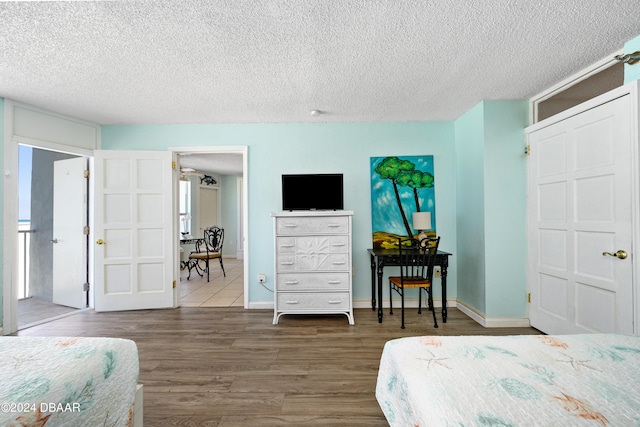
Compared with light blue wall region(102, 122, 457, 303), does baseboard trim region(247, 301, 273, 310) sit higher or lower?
lower

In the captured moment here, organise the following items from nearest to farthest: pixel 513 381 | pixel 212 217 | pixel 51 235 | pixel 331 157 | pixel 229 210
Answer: pixel 513 381 → pixel 331 157 → pixel 51 235 → pixel 212 217 → pixel 229 210

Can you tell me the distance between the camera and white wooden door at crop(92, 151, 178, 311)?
362 cm

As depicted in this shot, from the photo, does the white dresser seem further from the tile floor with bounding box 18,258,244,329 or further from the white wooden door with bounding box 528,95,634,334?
the white wooden door with bounding box 528,95,634,334

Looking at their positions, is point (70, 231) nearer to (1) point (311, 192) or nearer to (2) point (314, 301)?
(1) point (311, 192)

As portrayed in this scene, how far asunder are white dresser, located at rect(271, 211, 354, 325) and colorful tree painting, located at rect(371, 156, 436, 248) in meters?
0.76

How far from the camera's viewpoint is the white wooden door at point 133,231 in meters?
3.62

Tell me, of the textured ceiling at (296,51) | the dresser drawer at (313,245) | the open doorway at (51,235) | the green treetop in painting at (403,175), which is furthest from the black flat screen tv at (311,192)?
the open doorway at (51,235)

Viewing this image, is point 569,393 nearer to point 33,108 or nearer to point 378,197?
point 378,197

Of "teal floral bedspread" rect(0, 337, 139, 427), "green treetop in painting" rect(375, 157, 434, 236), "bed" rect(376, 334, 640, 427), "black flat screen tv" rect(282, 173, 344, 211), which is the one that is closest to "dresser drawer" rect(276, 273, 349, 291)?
"black flat screen tv" rect(282, 173, 344, 211)

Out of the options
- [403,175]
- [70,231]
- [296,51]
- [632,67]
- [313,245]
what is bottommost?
[313,245]

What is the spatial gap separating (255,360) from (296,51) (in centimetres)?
250

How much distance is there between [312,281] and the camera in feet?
10.6

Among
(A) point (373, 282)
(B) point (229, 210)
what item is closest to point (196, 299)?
(A) point (373, 282)

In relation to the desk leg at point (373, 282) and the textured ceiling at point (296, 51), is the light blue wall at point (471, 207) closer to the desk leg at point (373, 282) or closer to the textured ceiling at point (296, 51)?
the textured ceiling at point (296, 51)
